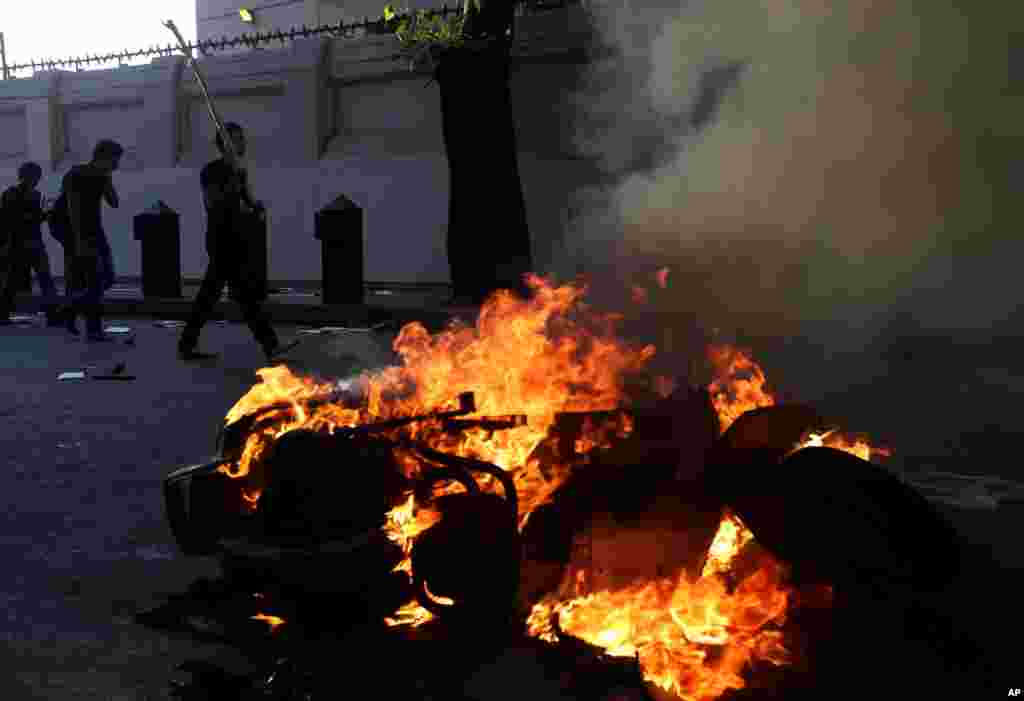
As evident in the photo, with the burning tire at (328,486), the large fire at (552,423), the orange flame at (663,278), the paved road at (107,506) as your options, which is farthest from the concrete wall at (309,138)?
the burning tire at (328,486)

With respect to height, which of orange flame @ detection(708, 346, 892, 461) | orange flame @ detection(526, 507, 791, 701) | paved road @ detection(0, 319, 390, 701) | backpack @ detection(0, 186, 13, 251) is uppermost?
backpack @ detection(0, 186, 13, 251)

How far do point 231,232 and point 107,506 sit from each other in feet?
14.8

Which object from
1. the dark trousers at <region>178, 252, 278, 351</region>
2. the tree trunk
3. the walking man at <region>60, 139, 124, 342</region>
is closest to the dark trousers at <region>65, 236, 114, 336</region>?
the walking man at <region>60, 139, 124, 342</region>

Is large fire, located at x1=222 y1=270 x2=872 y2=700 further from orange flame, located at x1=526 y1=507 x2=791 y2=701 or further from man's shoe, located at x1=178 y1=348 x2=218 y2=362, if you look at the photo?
man's shoe, located at x1=178 y1=348 x2=218 y2=362

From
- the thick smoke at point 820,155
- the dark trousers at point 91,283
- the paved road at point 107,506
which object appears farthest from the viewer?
the dark trousers at point 91,283

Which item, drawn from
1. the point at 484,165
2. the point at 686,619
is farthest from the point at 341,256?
the point at 686,619

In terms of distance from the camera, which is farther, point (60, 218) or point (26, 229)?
point (60, 218)

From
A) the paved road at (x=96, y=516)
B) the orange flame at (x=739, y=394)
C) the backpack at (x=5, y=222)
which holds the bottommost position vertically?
the paved road at (x=96, y=516)

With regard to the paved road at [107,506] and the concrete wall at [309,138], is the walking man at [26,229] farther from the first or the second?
the concrete wall at [309,138]

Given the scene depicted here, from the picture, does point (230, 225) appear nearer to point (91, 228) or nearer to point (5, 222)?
point (91, 228)

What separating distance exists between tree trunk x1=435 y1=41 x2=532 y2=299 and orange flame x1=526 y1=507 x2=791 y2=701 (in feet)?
28.3

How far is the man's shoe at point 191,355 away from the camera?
29.5ft

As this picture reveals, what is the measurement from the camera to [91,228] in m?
10.1

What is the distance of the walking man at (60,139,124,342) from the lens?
9914 millimetres
